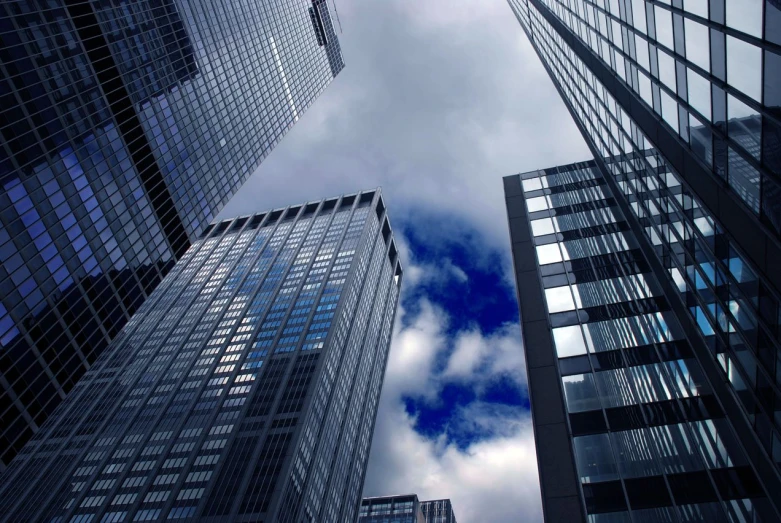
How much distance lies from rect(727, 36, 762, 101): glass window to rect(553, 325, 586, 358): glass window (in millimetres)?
18064

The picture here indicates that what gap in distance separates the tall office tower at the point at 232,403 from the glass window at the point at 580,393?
80020 millimetres

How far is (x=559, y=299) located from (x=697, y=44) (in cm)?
1934

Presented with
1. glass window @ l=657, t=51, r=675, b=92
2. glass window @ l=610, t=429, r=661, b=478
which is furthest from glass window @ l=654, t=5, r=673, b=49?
glass window @ l=610, t=429, r=661, b=478

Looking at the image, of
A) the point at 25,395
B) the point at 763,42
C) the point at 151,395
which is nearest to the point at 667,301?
the point at 763,42

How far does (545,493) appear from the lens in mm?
25141

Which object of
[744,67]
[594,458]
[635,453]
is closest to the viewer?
[744,67]

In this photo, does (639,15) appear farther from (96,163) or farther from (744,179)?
(96,163)

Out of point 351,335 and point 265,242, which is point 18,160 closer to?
point 351,335

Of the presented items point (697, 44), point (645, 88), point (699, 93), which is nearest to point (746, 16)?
point (697, 44)

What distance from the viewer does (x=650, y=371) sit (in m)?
27.1

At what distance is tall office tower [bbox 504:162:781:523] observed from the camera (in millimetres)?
19016

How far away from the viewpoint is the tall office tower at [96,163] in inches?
2021

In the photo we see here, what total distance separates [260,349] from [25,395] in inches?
3375

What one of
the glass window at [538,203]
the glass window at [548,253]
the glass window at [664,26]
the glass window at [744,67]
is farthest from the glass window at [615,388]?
the glass window at [538,203]
